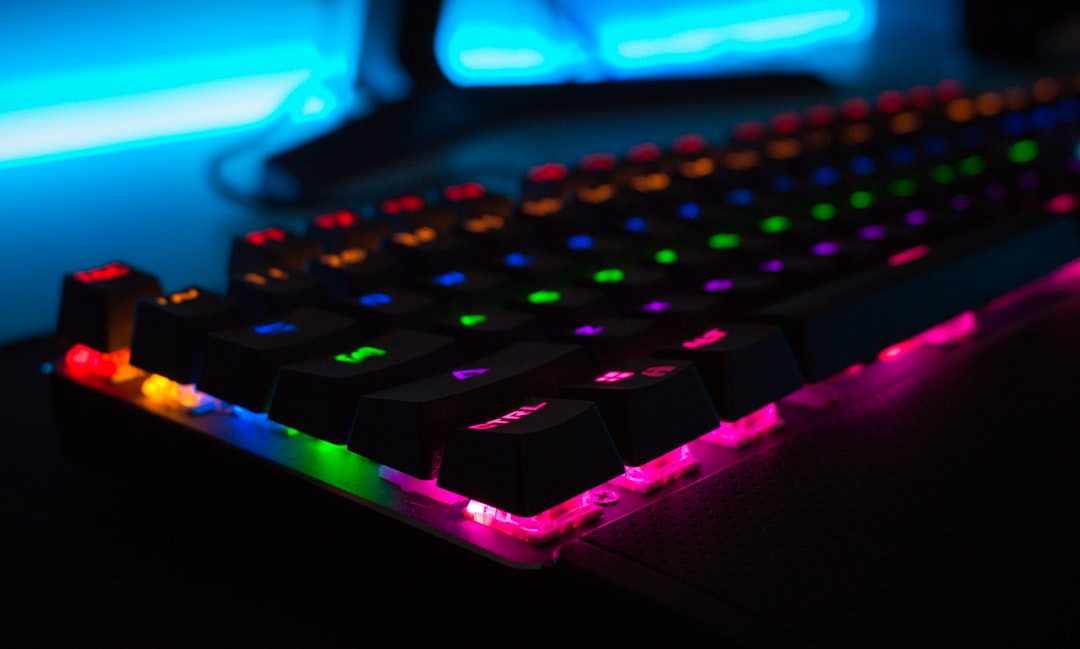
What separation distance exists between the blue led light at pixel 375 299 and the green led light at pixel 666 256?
22 centimetres

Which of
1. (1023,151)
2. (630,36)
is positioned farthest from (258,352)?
(630,36)

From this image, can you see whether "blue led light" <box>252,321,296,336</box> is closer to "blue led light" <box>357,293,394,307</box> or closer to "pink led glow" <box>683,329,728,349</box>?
"blue led light" <box>357,293,394,307</box>

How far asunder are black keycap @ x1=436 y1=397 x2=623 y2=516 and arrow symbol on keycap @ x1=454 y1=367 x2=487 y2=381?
2.4 inches

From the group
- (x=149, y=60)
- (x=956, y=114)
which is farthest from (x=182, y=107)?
(x=956, y=114)

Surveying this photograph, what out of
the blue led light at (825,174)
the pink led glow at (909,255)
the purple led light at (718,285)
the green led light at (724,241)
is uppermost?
the blue led light at (825,174)

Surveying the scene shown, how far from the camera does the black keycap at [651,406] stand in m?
0.50

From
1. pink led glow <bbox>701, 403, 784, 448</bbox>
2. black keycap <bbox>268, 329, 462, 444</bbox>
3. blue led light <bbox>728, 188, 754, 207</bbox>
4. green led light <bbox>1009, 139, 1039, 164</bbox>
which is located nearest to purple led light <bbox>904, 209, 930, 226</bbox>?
blue led light <bbox>728, 188, 754, 207</bbox>

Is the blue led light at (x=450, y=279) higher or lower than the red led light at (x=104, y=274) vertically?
higher

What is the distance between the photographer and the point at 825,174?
45.4 inches

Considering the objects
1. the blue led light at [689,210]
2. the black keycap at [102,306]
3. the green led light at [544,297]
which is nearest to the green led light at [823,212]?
the blue led light at [689,210]

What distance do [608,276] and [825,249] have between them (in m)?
0.18

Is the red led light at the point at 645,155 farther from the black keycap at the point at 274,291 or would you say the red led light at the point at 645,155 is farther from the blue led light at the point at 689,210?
the black keycap at the point at 274,291

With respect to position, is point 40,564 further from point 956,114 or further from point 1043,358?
point 956,114

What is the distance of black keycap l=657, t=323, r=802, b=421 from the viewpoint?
553 millimetres
